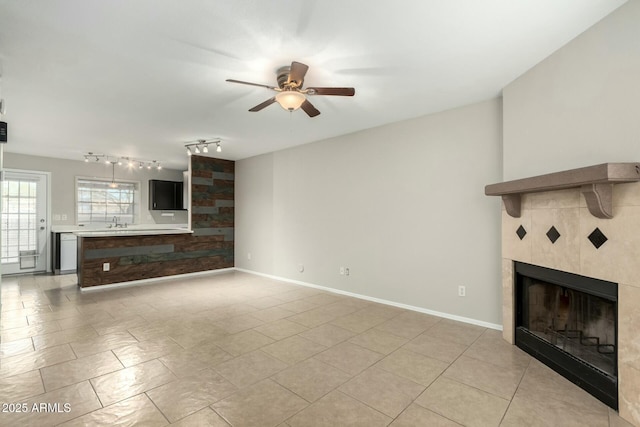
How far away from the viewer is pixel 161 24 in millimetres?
2049

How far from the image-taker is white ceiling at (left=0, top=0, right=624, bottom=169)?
6.31ft

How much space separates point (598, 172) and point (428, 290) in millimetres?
2388

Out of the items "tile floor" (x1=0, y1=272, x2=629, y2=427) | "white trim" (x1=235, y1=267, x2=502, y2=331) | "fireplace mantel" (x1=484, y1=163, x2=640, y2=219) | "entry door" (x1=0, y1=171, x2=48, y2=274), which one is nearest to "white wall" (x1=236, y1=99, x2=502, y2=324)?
"white trim" (x1=235, y1=267, x2=502, y2=331)

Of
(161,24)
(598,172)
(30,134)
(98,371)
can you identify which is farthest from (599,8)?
(30,134)

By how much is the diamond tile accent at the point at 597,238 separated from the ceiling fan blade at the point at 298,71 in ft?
7.75

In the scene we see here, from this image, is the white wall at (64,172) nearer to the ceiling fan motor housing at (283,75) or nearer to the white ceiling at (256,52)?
the white ceiling at (256,52)

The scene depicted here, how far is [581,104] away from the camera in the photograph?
2283 mm

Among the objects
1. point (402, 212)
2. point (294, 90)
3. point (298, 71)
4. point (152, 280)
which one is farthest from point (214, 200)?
point (298, 71)

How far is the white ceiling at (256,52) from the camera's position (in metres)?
1.92

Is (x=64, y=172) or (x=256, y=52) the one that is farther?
(x=64, y=172)

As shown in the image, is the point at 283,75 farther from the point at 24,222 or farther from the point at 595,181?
the point at 24,222

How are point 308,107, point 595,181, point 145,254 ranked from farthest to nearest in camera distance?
point 145,254, point 308,107, point 595,181

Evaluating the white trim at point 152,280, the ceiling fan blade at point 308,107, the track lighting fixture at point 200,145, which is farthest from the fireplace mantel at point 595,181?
the white trim at point 152,280

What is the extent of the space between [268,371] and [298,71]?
238 cm
